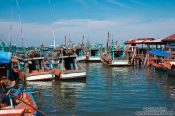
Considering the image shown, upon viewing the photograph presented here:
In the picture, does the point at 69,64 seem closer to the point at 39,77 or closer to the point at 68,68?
the point at 68,68

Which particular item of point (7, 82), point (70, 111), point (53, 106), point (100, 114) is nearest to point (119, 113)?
point (100, 114)

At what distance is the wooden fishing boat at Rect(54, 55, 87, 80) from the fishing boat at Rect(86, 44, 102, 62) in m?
29.9

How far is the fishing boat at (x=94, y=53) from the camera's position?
63656 mm

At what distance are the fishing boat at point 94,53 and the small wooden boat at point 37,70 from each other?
30.7m

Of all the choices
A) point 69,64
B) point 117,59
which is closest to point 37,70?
point 69,64

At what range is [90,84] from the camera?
30.2 metres

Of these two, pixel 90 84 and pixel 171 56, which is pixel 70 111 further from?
pixel 171 56

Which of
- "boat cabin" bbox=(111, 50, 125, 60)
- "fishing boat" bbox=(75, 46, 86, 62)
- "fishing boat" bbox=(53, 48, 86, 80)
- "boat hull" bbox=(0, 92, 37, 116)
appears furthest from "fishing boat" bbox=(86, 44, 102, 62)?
"boat hull" bbox=(0, 92, 37, 116)

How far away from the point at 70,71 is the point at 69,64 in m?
2.11

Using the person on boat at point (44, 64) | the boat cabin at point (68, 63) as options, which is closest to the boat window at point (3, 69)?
the person on boat at point (44, 64)

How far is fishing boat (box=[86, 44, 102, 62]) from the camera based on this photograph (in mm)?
63656

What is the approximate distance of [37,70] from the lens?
32.7 metres

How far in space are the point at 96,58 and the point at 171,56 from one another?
23041 millimetres

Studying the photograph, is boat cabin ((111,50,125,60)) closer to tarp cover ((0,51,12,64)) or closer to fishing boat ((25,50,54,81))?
fishing boat ((25,50,54,81))
